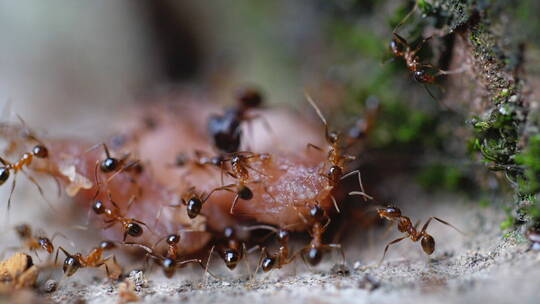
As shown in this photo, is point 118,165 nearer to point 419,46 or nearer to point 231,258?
point 231,258

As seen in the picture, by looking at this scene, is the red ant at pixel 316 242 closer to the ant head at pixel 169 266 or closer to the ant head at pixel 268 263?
the ant head at pixel 268 263

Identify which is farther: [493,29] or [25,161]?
[25,161]

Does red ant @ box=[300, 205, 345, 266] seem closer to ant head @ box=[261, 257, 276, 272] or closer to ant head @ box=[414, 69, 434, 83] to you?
ant head @ box=[261, 257, 276, 272]

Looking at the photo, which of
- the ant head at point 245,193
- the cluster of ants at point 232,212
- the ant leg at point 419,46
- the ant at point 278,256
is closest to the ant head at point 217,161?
the cluster of ants at point 232,212

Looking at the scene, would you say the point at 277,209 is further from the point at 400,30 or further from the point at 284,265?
the point at 400,30

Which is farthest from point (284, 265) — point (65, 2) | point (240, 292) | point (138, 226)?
point (65, 2)

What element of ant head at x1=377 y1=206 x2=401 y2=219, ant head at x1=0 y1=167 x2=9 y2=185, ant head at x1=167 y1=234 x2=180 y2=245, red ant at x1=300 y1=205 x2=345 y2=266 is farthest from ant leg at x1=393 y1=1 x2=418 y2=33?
ant head at x1=0 y1=167 x2=9 y2=185
